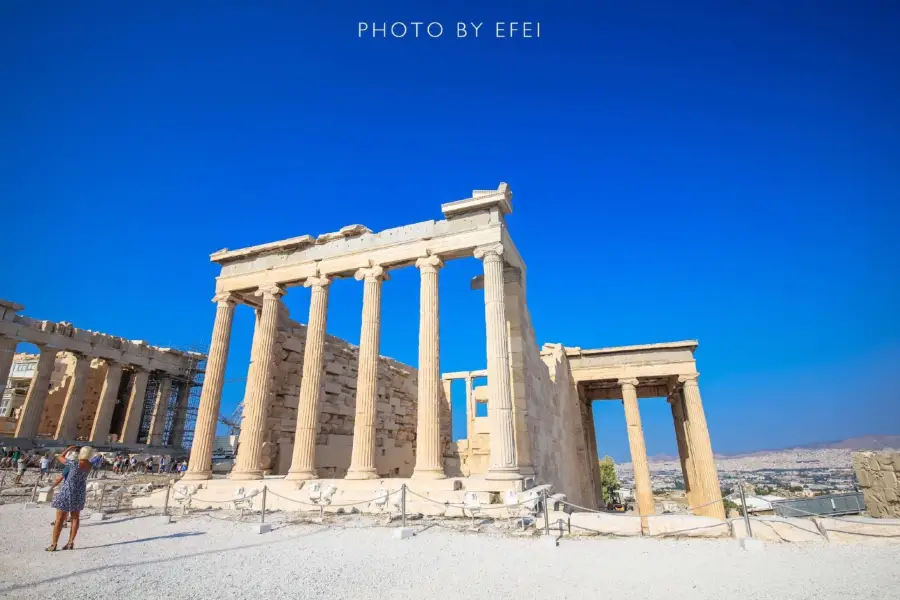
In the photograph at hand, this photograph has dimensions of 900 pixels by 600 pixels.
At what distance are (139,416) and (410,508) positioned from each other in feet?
92.1

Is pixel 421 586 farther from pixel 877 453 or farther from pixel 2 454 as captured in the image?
pixel 2 454

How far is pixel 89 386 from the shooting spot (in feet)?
111

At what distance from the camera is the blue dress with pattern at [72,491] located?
7047mm

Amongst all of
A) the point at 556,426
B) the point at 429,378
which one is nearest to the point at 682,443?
the point at 556,426

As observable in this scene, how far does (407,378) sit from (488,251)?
11.3m

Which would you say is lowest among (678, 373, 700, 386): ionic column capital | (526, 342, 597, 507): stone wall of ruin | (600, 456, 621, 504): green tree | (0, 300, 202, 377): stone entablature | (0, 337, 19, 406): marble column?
(600, 456, 621, 504): green tree

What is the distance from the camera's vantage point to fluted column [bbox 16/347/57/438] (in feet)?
84.5

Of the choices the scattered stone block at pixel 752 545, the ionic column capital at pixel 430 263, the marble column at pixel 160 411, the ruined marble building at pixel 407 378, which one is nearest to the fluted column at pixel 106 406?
the marble column at pixel 160 411

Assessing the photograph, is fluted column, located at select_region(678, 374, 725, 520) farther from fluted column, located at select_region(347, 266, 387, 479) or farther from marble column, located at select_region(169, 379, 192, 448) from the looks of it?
marble column, located at select_region(169, 379, 192, 448)

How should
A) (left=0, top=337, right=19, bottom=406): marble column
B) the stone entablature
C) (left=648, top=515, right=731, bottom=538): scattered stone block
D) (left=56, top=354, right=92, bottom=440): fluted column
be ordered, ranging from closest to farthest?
(left=648, top=515, right=731, bottom=538): scattered stone block
(left=0, top=337, right=19, bottom=406): marble column
the stone entablature
(left=56, top=354, right=92, bottom=440): fluted column

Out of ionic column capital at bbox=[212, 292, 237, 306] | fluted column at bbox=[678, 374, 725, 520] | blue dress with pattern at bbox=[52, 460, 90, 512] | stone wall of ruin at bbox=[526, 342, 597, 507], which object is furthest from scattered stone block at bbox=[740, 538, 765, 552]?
ionic column capital at bbox=[212, 292, 237, 306]

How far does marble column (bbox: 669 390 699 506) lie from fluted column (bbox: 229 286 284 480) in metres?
18.9

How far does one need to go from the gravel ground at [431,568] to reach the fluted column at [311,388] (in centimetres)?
552

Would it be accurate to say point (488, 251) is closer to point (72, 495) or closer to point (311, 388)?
point (311, 388)
